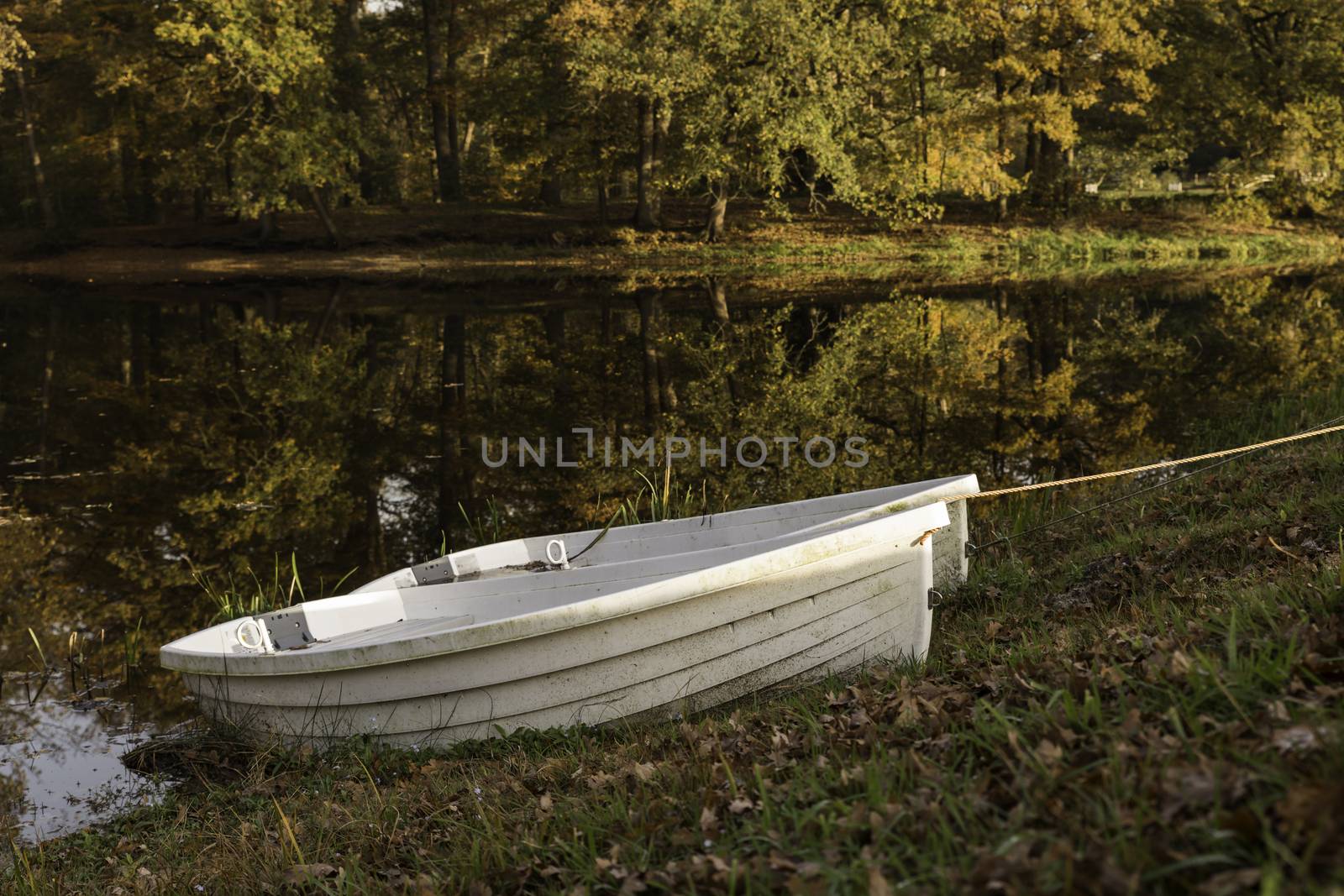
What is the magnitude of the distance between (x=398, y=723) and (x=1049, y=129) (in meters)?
34.0

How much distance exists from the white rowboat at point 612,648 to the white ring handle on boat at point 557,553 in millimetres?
518

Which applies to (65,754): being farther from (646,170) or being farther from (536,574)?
(646,170)

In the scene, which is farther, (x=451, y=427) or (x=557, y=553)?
(x=451, y=427)

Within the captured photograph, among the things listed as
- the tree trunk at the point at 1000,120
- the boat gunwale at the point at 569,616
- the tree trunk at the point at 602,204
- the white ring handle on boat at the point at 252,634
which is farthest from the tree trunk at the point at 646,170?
the boat gunwale at the point at 569,616

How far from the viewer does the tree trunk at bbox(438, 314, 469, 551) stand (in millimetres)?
11750

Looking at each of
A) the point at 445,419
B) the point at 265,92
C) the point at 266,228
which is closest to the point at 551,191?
the point at 266,228

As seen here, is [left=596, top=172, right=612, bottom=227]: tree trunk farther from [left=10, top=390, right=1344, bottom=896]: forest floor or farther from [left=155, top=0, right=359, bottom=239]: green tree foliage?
[left=10, top=390, right=1344, bottom=896]: forest floor

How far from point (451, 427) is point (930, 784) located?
1260 cm

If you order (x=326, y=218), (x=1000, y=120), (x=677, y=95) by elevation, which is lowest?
(x=326, y=218)

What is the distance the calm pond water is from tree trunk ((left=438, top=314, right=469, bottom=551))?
72 mm

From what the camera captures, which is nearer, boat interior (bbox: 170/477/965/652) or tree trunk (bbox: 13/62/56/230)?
boat interior (bbox: 170/477/965/652)

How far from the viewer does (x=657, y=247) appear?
33750mm

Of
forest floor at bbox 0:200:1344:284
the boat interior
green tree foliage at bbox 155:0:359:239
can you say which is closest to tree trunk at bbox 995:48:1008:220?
forest floor at bbox 0:200:1344:284

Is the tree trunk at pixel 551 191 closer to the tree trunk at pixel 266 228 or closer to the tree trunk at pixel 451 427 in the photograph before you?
the tree trunk at pixel 266 228
